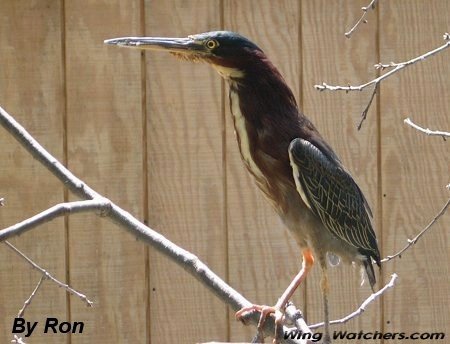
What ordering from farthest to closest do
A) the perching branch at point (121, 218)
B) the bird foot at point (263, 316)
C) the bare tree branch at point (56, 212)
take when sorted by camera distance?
the bird foot at point (263, 316), the perching branch at point (121, 218), the bare tree branch at point (56, 212)

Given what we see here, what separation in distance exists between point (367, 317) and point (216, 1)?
1.00 m

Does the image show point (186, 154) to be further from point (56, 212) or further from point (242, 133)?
point (56, 212)

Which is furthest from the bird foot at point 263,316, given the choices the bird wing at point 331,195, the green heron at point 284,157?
the bird wing at point 331,195

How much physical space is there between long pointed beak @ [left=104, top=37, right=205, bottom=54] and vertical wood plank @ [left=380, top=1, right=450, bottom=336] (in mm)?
1124

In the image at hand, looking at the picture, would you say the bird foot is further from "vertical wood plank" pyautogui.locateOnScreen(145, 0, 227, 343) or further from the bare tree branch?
"vertical wood plank" pyautogui.locateOnScreen(145, 0, 227, 343)

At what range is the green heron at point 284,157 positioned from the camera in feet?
6.51

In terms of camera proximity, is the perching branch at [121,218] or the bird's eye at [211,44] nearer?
the perching branch at [121,218]

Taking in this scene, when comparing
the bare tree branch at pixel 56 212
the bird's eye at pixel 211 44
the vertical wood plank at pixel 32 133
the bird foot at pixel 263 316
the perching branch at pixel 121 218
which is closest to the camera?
the bare tree branch at pixel 56 212

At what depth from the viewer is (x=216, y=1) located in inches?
115

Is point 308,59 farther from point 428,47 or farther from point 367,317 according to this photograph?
point 367,317

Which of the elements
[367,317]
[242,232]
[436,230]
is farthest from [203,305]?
[436,230]

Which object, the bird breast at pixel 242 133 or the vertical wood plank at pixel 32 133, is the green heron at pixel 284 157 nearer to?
the bird breast at pixel 242 133

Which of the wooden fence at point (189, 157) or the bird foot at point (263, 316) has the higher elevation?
the wooden fence at point (189, 157)

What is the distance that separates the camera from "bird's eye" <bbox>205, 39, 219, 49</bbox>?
76.9 inches
